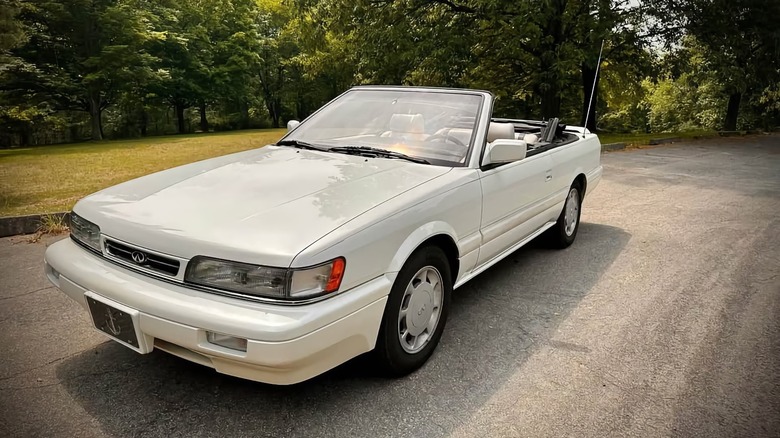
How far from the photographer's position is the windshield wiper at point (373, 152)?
3.22 metres

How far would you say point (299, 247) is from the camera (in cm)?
206

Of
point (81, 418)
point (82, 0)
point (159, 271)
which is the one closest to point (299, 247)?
point (159, 271)

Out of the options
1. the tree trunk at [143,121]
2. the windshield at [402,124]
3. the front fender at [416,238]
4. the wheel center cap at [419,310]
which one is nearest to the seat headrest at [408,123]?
the windshield at [402,124]

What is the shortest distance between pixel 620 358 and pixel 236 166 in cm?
261

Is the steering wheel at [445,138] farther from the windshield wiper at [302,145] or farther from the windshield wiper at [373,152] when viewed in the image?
the windshield wiper at [302,145]

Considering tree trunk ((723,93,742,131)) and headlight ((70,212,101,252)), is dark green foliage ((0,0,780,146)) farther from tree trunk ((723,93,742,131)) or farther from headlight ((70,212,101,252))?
headlight ((70,212,101,252))

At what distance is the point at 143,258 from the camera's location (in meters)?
2.29

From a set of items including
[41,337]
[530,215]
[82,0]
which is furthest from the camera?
[82,0]

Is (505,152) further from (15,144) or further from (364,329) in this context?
(15,144)

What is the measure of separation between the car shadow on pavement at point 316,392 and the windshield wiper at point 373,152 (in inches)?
43.7

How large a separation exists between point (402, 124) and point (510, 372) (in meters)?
1.80

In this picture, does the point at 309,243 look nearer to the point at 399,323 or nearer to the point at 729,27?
the point at 399,323

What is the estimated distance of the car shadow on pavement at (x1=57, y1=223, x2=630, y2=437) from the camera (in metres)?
2.28

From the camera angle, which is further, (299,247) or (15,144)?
(15,144)
